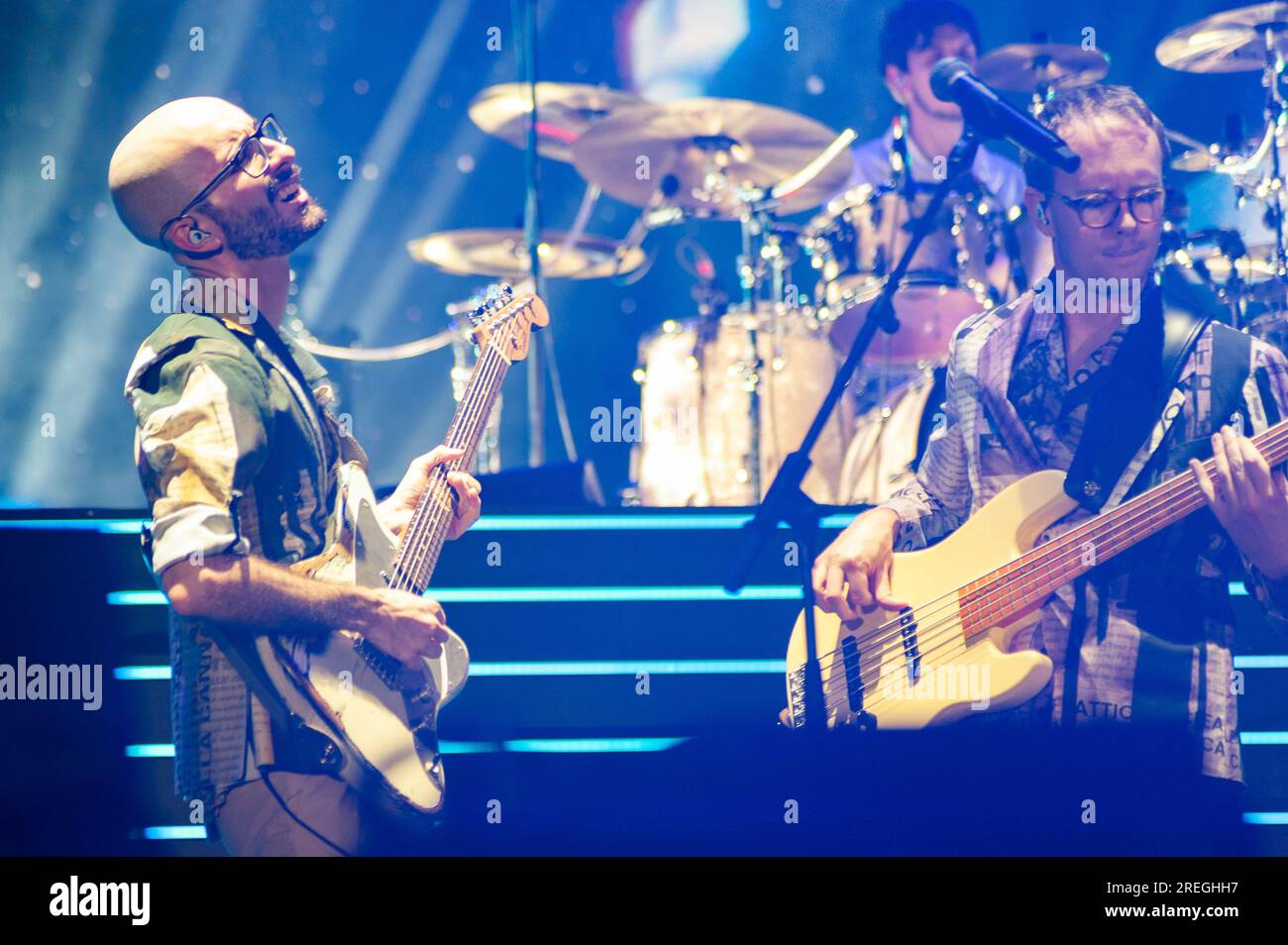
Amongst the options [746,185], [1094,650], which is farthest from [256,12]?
[1094,650]

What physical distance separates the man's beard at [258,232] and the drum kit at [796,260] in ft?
6.46

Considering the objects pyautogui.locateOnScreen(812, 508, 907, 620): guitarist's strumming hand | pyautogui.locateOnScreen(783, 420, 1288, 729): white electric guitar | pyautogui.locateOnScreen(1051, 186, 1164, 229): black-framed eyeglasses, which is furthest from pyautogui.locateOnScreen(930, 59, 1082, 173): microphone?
pyautogui.locateOnScreen(812, 508, 907, 620): guitarist's strumming hand

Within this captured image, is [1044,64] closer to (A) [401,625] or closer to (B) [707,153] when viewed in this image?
(B) [707,153]

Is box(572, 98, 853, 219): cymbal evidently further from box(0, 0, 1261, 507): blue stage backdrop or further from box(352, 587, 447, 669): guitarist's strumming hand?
box(352, 587, 447, 669): guitarist's strumming hand

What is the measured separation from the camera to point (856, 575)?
3352mm

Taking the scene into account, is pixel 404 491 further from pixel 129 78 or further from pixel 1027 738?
pixel 129 78

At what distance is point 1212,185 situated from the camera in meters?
5.39

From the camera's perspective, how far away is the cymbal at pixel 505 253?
585 centimetres

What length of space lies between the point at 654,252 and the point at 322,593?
3.81m

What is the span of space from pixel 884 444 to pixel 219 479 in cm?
260

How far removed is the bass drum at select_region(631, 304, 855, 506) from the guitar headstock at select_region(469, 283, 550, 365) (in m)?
1.48

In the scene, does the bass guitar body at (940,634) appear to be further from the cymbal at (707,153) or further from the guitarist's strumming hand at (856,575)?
the cymbal at (707,153)

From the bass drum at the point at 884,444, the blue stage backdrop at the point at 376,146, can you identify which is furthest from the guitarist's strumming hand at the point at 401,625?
the blue stage backdrop at the point at 376,146
